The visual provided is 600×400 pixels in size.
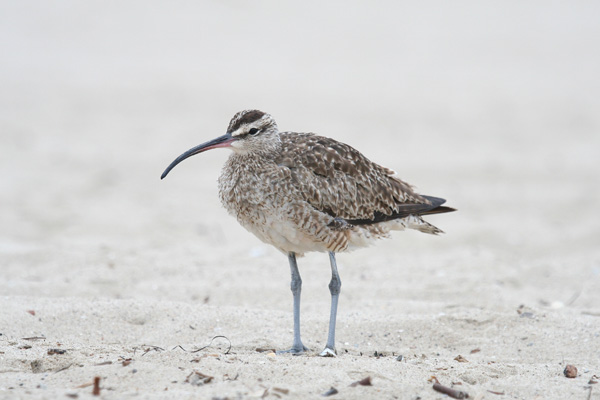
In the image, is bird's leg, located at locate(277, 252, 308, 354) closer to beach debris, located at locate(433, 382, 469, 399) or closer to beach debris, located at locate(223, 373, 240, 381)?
beach debris, located at locate(223, 373, 240, 381)

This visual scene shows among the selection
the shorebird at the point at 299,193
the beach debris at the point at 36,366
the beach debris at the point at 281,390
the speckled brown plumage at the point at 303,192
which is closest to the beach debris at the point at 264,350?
the shorebird at the point at 299,193

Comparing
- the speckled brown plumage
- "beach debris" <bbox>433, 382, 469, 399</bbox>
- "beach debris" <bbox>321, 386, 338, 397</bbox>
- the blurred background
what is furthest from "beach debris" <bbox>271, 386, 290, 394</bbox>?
the blurred background

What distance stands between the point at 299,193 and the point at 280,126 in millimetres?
11735

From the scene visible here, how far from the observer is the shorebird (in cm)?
718

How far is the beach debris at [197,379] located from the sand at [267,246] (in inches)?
0.6

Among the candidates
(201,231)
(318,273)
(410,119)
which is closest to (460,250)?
(318,273)

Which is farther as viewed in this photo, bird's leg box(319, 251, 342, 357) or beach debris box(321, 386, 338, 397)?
bird's leg box(319, 251, 342, 357)

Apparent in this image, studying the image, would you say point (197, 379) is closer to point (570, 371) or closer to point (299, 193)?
point (299, 193)

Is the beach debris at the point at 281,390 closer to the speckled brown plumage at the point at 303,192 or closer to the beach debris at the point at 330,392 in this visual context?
the beach debris at the point at 330,392

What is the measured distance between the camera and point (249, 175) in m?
7.28

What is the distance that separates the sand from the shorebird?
3.16 feet

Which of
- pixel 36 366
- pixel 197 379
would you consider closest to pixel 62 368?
pixel 36 366

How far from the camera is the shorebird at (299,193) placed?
7180 mm

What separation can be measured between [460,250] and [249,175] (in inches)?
238
